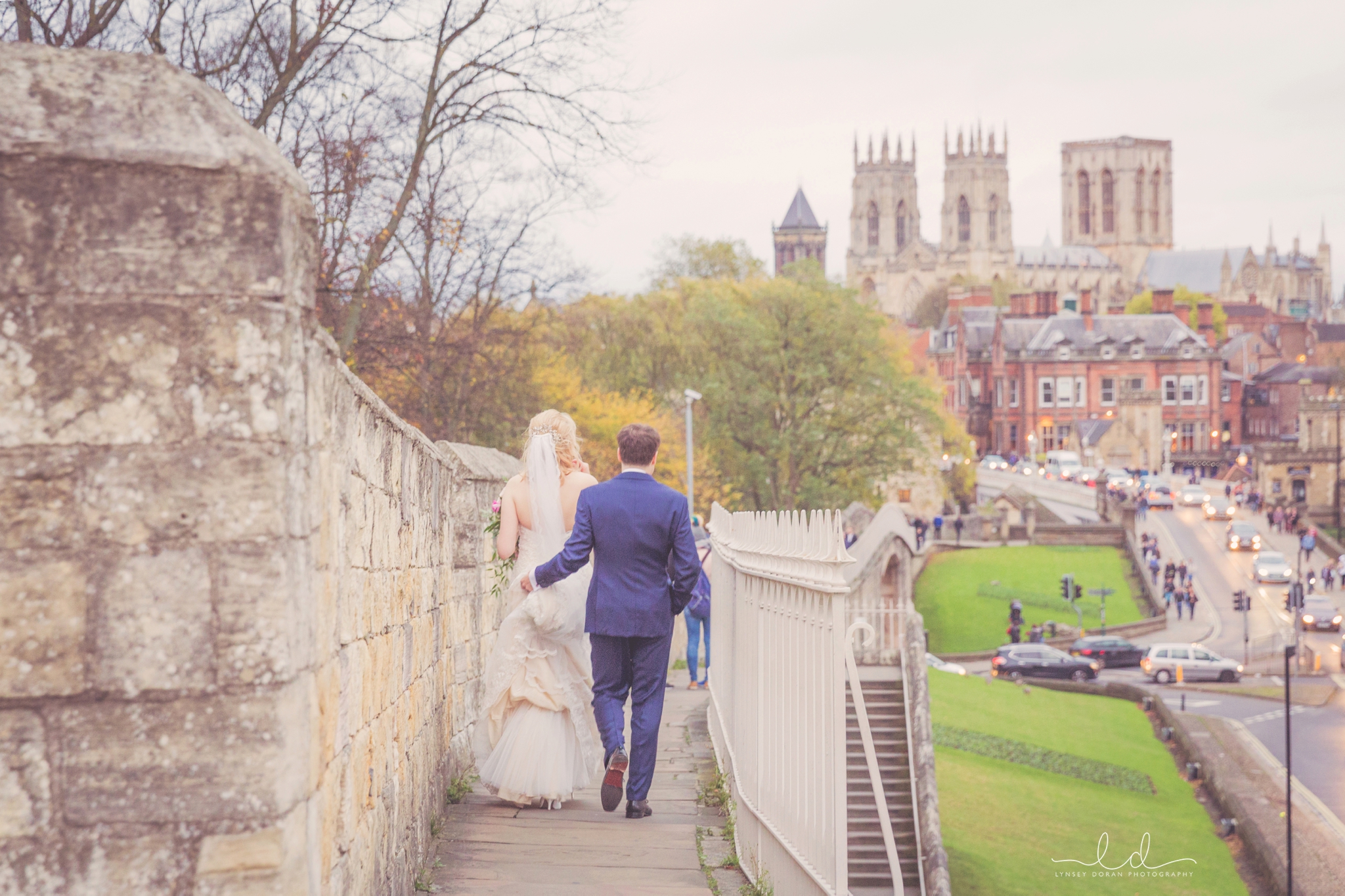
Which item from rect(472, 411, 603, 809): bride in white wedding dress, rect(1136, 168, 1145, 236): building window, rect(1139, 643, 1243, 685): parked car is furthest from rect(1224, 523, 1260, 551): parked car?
rect(1136, 168, 1145, 236): building window

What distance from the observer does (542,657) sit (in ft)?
22.5

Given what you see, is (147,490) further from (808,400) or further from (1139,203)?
(1139,203)

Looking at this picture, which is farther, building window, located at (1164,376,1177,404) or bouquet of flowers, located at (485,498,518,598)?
building window, located at (1164,376,1177,404)

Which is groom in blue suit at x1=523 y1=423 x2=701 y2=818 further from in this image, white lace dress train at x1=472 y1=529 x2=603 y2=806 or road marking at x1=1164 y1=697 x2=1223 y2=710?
road marking at x1=1164 y1=697 x2=1223 y2=710

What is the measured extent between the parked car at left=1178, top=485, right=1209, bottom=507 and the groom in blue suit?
7404 centimetres

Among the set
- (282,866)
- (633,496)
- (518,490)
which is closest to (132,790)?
(282,866)

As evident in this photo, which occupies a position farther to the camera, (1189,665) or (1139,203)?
(1139,203)

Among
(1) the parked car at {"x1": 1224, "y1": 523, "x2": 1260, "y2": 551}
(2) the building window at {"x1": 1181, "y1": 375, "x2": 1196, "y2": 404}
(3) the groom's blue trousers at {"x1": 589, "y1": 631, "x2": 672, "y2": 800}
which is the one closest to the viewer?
(3) the groom's blue trousers at {"x1": 589, "y1": 631, "x2": 672, "y2": 800}

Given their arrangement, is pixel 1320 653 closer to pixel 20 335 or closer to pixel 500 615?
pixel 500 615

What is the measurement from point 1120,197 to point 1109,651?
148 m

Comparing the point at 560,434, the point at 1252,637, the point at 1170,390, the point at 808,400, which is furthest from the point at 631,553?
the point at 1170,390

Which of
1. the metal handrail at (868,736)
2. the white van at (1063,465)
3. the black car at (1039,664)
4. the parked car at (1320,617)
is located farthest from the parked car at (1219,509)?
the metal handrail at (868,736)

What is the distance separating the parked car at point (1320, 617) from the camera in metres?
50.5

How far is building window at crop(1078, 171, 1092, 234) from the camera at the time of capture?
186 meters
